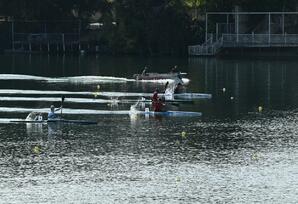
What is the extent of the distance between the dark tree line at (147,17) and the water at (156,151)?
32.7 m

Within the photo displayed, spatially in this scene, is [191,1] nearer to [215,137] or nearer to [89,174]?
[215,137]

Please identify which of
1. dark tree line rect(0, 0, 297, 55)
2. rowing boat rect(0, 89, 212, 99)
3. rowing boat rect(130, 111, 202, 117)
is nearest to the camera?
rowing boat rect(130, 111, 202, 117)

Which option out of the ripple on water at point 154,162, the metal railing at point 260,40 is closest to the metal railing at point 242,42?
the metal railing at point 260,40

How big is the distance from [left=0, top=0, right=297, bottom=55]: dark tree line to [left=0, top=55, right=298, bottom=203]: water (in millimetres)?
32676

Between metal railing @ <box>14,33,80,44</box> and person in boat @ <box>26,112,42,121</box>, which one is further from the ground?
metal railing @ <box>14,33,80,44</box>

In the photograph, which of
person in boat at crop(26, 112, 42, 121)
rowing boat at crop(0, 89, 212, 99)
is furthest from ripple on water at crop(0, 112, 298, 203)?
rowing boat at crop(0, 89, 212, 99)

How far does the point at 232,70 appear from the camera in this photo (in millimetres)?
102062

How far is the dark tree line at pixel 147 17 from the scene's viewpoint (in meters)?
119

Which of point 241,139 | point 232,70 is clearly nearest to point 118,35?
point 232,70

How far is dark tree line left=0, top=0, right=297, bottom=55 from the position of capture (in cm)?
11931

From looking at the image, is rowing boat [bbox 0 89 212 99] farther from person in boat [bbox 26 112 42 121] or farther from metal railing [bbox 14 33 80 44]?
metal railing [bbox 14 33 80 44]

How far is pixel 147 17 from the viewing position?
401 ft

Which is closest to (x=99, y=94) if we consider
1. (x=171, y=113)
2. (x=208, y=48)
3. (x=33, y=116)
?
(x=171, y=113)

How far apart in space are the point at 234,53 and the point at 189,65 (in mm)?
14170
